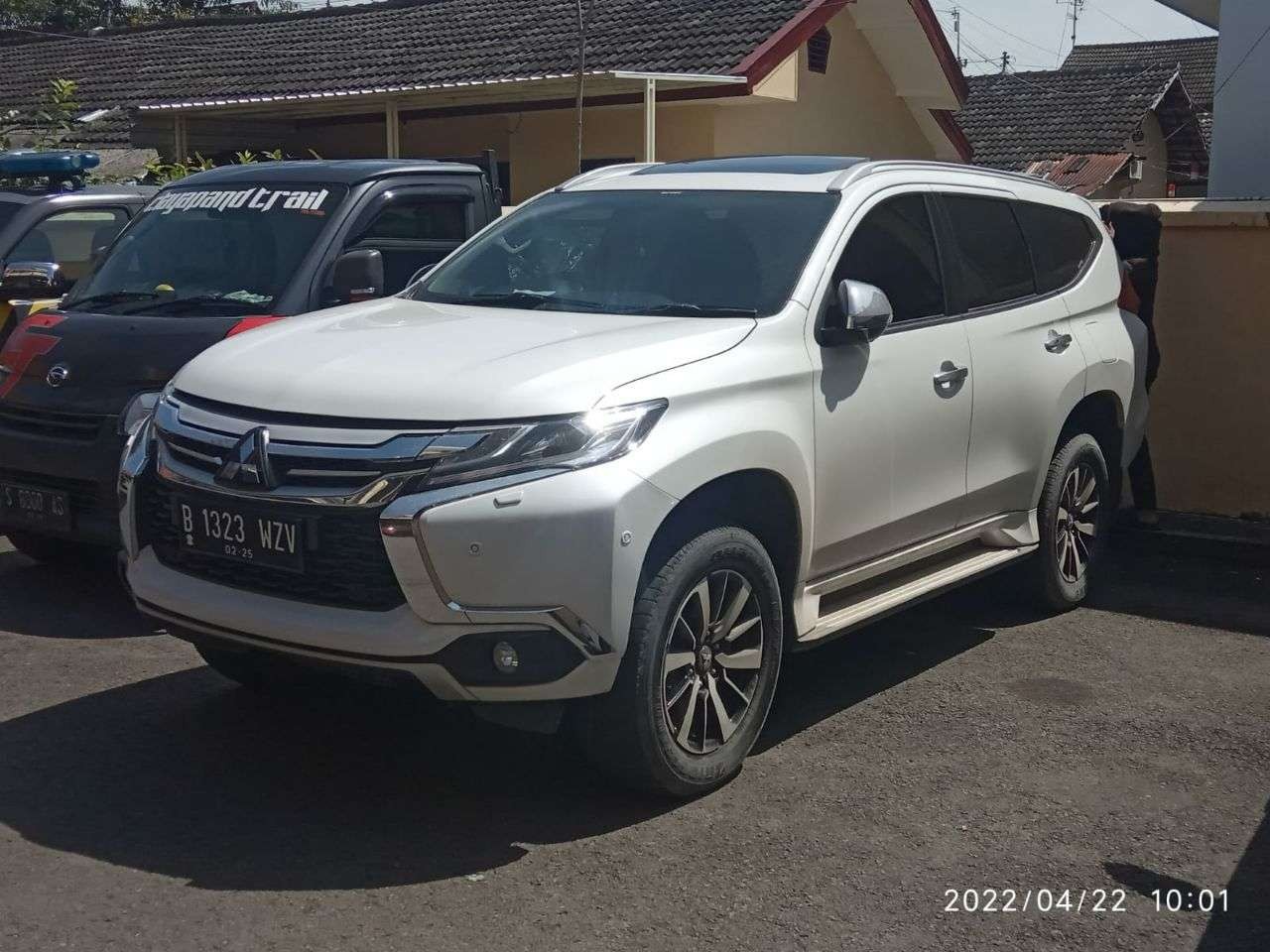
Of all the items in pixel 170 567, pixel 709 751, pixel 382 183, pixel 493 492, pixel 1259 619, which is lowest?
pixel 1259 619

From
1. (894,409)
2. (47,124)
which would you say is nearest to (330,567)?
(894,409)

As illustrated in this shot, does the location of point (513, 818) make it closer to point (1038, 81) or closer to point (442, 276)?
point (442, 276)

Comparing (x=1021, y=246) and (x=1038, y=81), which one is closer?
(x=1021, y=246)

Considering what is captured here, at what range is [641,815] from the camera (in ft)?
14.6

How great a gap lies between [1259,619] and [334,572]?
Answer: 15.0 ft

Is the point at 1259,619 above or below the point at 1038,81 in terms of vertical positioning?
below

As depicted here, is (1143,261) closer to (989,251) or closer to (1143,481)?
(1143,481)

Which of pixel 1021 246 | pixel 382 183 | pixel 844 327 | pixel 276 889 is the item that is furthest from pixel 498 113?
pixel 276 889

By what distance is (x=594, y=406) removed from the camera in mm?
4160

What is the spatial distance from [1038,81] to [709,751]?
30.5 meters

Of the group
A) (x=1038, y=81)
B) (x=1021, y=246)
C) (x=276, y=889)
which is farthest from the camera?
(x=1038, y=81)

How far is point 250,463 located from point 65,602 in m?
2.86

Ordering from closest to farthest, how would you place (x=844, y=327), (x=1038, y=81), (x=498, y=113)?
(x=844, y=327), (x=498, y=113), (x=1038, y=81)

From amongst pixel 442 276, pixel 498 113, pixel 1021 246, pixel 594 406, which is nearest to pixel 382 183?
pixel 442 276
